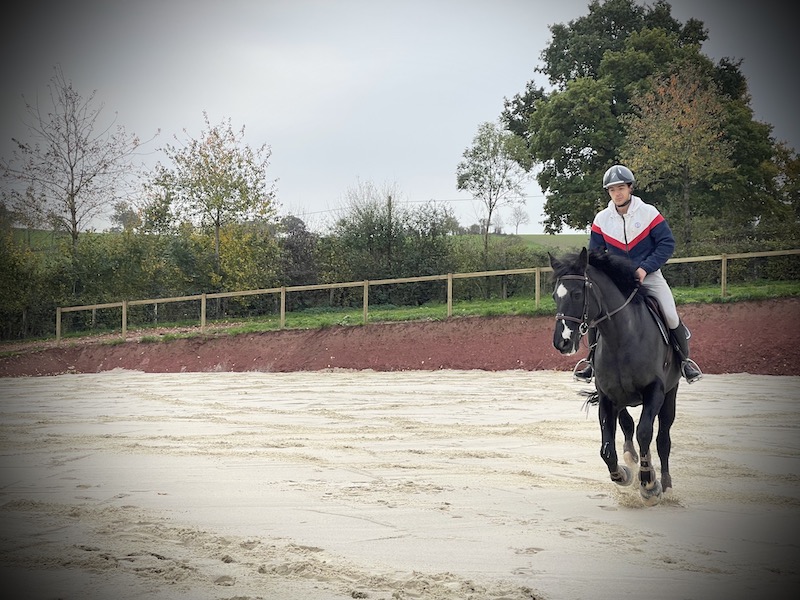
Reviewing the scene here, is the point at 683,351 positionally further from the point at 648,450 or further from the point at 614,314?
the point at 648,450

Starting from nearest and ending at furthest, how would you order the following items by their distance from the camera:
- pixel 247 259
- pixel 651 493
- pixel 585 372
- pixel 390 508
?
pixel 390 508, pixel 651 493, pixel 585 372, pixel 247 259

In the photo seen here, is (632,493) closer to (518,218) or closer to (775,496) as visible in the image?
(775,496)

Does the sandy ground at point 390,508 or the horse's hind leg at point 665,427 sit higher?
the horse's hind leg at point 665,427

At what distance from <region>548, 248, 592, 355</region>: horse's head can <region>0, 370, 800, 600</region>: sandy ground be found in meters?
1.30

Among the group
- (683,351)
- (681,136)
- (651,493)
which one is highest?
(681,136)

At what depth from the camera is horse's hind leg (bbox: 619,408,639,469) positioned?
709 centimetres

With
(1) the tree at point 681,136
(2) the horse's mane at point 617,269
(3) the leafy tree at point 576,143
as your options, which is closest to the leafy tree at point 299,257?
(3) the leafy tree at point 576,143

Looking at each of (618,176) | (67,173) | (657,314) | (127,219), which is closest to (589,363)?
(657,314)

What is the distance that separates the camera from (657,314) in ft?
23.8

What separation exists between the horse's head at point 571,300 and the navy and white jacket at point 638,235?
546mm

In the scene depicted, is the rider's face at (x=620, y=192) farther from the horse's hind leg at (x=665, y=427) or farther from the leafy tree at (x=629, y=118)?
the leafy tree at (x=629, y=118)

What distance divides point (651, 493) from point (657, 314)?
1541mm

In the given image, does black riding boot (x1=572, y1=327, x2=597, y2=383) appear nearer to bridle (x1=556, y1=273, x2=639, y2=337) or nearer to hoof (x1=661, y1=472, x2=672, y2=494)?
bridle (x1=556, y1=273, x2=639, y2=337)

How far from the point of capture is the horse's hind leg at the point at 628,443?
7.09 metres
